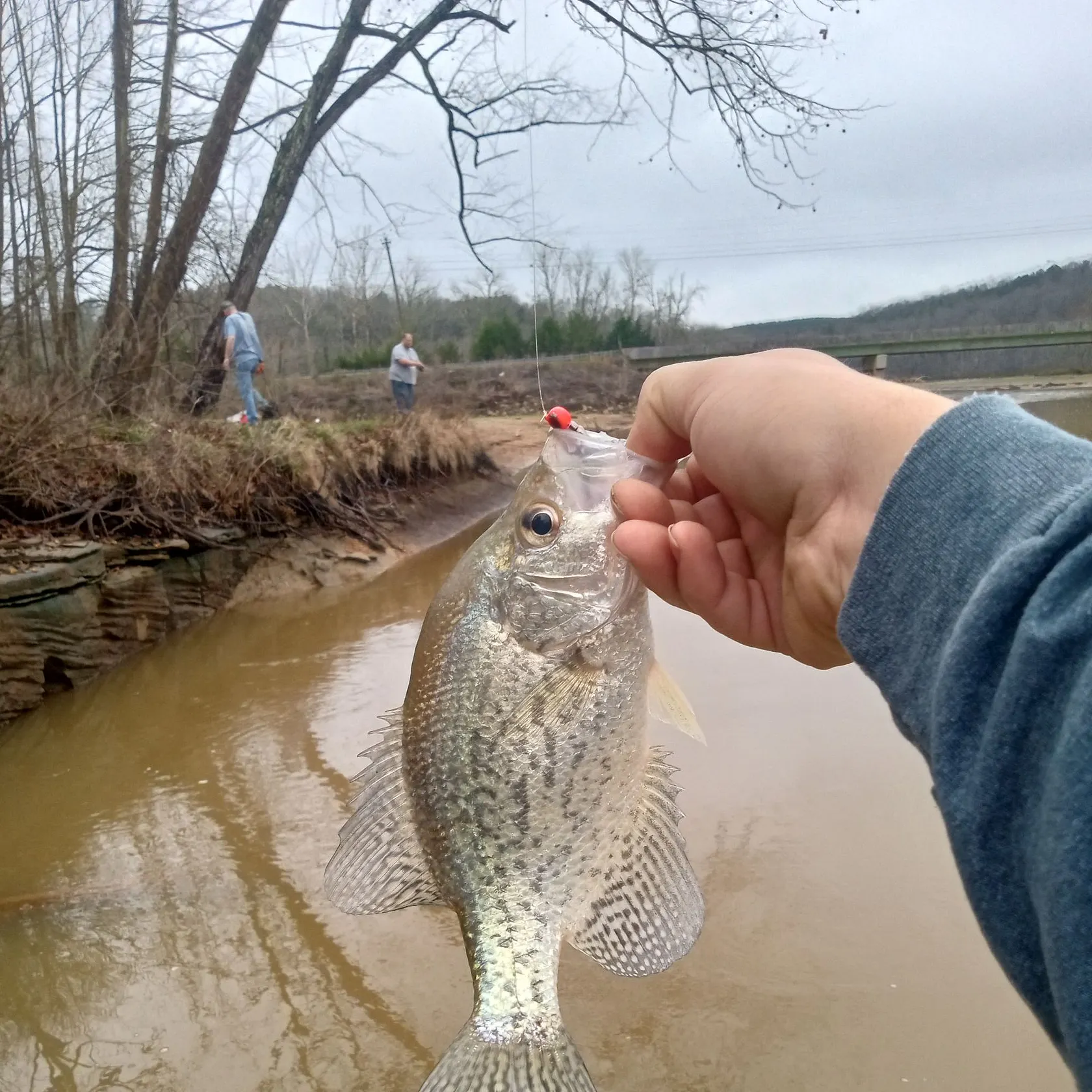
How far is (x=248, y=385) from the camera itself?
1248 centimetres

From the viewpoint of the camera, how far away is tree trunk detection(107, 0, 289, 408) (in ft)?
37.0

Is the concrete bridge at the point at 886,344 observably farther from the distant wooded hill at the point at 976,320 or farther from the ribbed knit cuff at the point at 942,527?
the ribbed knit cuff at the point at 942,527

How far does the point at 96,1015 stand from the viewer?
313 cm

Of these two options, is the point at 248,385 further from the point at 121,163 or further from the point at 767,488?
the point at 767,488

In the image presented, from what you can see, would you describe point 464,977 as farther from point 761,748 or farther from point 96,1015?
point 761,748

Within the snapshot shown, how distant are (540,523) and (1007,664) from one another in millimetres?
1144

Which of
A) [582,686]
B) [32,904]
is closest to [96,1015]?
[32,904]

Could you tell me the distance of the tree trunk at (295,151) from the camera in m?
12.5

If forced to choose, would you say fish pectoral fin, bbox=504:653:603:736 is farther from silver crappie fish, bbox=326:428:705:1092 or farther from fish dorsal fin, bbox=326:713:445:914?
fish dorsal fin, bbox=326:713:445:914

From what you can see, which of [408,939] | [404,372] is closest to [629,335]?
[408,939]

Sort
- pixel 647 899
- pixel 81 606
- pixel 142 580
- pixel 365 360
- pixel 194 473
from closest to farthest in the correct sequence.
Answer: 1. pixel 647 899
2. pixel 81 606
3. pixel 142 580
4. pixel 194 473
5. pixel 365 360

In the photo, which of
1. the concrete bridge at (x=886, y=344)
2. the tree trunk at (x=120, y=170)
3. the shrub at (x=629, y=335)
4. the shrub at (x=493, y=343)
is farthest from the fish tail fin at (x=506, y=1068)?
the shrub at (x=493, y=343)

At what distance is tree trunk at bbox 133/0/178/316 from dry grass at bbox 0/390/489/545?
9.83 feet

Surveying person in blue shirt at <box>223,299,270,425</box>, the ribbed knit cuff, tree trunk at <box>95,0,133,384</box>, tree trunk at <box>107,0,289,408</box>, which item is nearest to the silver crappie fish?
the ribbed knit cuff
